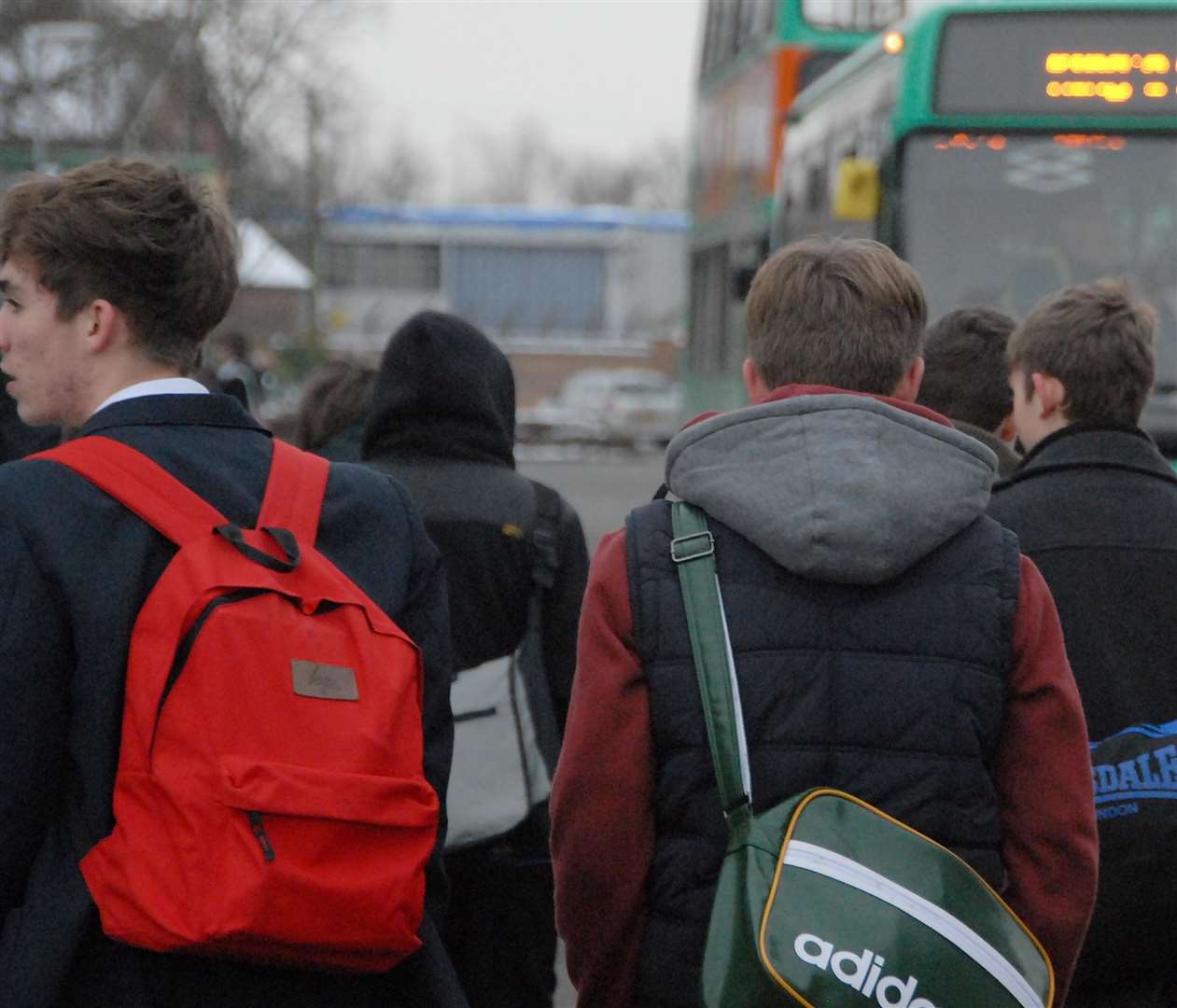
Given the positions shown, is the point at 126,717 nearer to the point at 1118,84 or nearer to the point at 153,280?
the point at 153,280

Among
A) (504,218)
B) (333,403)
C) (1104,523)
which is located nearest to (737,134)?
(333,403)

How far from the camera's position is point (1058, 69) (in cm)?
835

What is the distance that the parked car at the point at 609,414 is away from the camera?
129 ft

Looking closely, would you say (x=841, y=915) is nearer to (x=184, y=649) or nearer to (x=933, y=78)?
(x=184, y=649)

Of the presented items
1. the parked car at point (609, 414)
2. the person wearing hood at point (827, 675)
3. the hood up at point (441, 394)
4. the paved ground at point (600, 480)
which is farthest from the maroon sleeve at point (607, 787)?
the parked car at point (609, 414)

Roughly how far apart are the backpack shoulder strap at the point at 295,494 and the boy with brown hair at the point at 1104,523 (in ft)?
4.38

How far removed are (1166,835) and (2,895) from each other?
1.87m

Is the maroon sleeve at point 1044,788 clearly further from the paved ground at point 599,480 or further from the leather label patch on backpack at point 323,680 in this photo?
the paved ground at point 599,480

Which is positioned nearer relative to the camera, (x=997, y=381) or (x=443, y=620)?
(x=443, y=620)

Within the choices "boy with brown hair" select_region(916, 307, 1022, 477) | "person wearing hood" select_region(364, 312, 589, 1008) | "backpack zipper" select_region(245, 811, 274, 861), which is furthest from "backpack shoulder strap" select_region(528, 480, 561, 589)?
"backpack zipper" select_region(245, 811, 274, 861)

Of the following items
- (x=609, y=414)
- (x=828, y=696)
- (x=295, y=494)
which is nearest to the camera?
(x=828, y=696)

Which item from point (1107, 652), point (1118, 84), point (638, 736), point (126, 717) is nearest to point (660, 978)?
point (638, 736)

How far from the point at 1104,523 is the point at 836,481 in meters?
1.05

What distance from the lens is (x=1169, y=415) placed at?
7.85 meters
